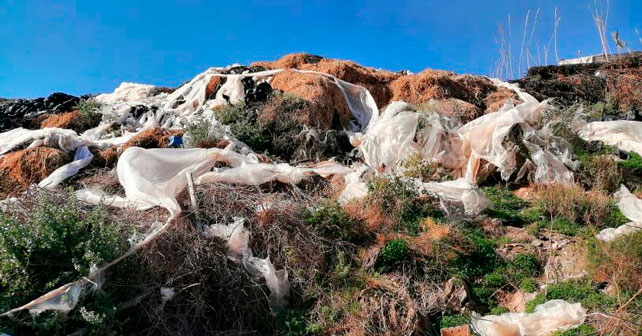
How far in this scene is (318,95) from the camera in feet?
27.4

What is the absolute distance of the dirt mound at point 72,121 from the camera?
8.00 metres

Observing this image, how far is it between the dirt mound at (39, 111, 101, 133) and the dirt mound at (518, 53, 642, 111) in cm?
752

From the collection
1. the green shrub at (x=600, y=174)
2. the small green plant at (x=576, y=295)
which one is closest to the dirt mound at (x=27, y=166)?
the small green plant at (x=576, y=295)

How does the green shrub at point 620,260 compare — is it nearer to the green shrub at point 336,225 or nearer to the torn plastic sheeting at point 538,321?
the torn plastic sheeting at point 538,321

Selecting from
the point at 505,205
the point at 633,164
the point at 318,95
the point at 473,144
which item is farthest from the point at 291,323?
the point at 633,164

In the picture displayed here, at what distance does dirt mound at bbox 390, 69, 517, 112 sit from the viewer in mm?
9305

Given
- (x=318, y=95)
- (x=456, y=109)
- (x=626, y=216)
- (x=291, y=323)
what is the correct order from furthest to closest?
(x=456, y=109)
(x=318, y=95)
(x=626, y=216)
(x=291, y=323)

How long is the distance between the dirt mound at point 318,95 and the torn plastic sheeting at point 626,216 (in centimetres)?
401

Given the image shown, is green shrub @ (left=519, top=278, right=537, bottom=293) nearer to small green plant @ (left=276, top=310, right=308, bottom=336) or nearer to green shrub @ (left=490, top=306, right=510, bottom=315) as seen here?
green shrub @ (left=490, top=306, right=510, bottom=315)

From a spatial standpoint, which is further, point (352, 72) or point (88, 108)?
point (352, 72)

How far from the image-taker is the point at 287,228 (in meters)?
4.79

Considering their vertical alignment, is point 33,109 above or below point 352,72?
below

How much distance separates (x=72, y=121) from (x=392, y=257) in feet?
18.4

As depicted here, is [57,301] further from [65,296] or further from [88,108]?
[88,108]
